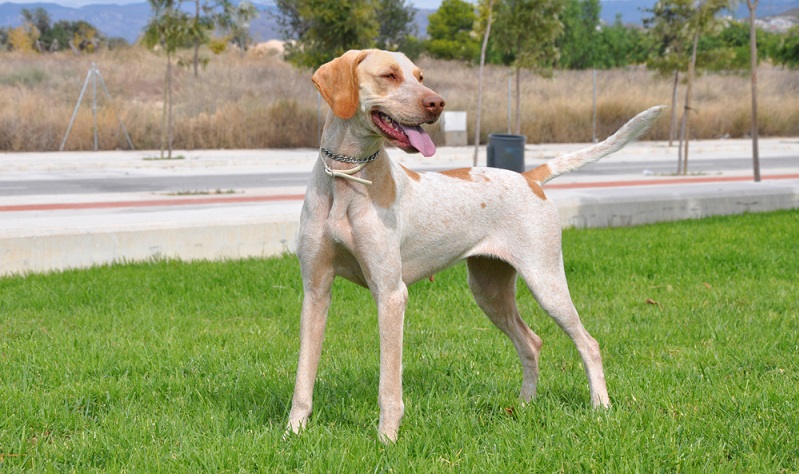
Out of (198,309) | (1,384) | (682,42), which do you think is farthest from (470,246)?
(682,42)

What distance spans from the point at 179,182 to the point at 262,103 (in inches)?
412

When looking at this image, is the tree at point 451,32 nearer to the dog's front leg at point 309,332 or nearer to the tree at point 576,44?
the tree at point 576,44

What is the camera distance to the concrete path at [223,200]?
27.2 ft

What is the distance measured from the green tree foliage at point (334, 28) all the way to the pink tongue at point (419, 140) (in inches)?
845

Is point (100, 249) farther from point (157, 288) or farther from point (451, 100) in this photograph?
point (451, 100)

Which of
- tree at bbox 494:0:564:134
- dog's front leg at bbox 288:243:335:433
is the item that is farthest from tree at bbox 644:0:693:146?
dog's front leg at bbox 288:243:335:433

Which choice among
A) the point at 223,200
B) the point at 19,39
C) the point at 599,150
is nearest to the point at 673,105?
the point at 223,200

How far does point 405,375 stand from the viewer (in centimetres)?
507

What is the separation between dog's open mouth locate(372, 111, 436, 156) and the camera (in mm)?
3604

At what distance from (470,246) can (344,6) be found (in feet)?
71.8

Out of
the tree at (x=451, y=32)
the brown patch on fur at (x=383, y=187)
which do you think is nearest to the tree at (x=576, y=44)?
the tree at (x=451, y=32)

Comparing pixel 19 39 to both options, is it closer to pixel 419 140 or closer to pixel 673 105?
pixel 673 105

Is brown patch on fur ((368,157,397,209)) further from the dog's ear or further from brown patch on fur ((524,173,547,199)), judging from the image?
brown patch on fur ((524,173,547,199))

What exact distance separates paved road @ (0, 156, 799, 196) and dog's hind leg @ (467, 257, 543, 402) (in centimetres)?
1149
